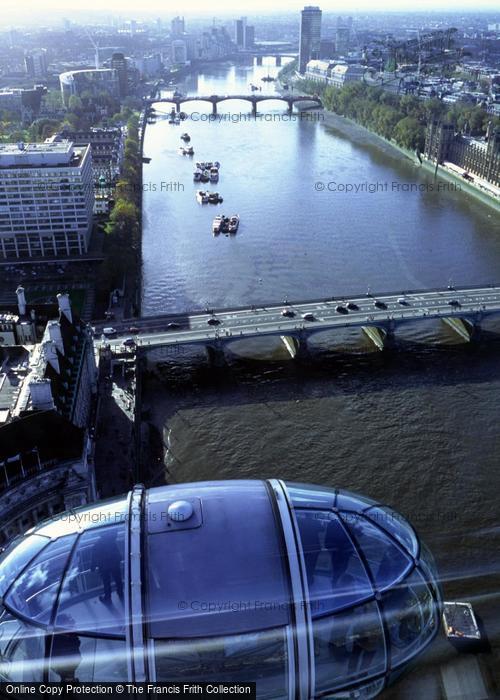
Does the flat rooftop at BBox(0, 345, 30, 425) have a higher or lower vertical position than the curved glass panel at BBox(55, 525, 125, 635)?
lower

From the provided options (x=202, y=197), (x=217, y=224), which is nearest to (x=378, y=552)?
(x=217, y=224)

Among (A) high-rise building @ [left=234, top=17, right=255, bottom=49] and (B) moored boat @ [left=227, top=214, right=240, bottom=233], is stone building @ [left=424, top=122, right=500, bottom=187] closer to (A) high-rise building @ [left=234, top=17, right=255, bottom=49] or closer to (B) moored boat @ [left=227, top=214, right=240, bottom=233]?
(B) moored boat @ [left=227, top=214, right=240, bottom=233]

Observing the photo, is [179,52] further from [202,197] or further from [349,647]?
[349,647]

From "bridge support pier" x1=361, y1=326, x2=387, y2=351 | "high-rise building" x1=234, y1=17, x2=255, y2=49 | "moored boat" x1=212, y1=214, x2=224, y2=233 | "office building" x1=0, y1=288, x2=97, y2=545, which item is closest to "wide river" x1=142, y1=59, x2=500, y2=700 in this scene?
"bridge support pier" x1=361, y1=326, x2=387, y2=351

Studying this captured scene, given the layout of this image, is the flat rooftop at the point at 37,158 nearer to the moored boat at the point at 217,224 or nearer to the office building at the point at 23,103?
the moored boat at the point at 217,224

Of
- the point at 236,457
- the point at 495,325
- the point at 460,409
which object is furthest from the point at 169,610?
the point at 495,325

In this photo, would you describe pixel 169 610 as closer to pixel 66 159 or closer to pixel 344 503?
pixel 344 503
